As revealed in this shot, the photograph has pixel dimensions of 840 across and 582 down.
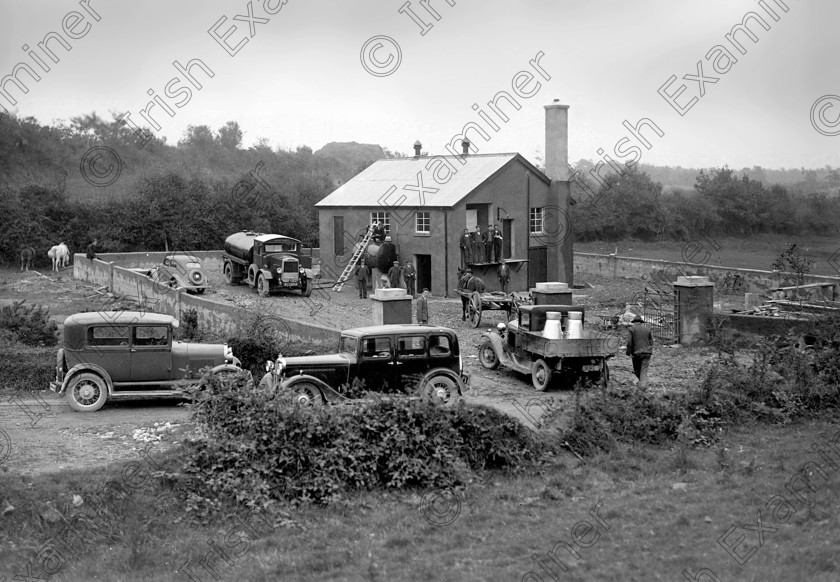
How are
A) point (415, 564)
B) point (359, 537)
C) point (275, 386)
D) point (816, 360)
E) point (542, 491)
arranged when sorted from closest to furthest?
1. point (415, 564)
2. point (359, 537)
3. point (542, 491)
4. point (275, 386)
5. point (816, 360)

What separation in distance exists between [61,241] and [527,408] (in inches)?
1393

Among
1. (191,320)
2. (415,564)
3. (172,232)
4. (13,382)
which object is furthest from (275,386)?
(172,232)

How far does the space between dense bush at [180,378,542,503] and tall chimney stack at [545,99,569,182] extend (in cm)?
2449

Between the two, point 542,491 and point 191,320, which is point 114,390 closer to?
point 191,320

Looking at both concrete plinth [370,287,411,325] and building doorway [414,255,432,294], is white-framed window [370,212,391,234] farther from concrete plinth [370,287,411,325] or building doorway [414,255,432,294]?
concrete plinth [370,287,411,325]

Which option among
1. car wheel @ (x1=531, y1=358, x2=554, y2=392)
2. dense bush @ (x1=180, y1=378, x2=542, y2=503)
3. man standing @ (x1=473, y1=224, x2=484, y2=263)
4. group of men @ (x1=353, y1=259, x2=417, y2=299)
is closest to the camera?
dense bush @ (x1=180, y1=378, x2=542, y2=503)

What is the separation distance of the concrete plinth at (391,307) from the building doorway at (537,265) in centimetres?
1440

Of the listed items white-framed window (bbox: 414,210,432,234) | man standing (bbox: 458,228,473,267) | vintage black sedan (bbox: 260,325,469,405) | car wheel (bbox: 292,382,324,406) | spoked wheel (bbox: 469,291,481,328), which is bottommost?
car wheel (bbox: 292,382,324,406)

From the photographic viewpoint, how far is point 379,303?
2308 centimetres

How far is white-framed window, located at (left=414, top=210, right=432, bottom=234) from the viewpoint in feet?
115

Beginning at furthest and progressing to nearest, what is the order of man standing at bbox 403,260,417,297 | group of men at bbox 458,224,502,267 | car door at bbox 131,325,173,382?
1. group of men at bbox 458,224,502,267
2. man standing at bbox 403,260,417,297
3. car door at bbox 131,325,173,382

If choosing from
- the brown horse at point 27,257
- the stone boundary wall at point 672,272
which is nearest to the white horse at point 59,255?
the brown horse at point 27,257

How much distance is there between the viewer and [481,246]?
34.5m

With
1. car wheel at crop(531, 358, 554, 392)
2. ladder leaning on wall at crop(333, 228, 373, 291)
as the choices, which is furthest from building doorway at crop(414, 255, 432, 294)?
car wheel at crop(531, 358, 554, 392)
